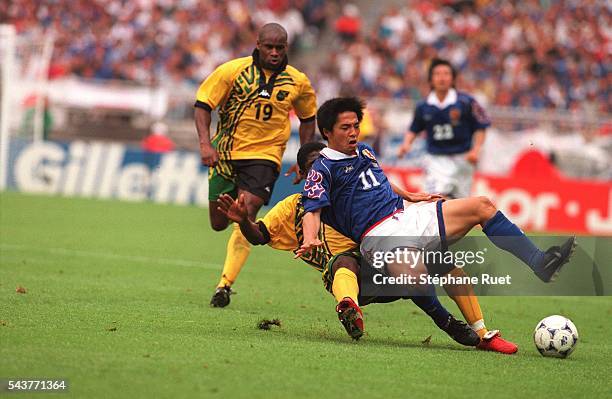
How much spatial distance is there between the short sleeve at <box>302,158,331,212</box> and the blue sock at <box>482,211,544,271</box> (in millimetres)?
1132

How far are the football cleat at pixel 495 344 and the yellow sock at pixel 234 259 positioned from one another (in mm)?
2740

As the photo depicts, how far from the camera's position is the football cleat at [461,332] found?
758 centimetres

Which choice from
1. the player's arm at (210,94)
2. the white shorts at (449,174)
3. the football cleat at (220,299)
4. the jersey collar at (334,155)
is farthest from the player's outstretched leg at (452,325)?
the white shorts at (449,174)

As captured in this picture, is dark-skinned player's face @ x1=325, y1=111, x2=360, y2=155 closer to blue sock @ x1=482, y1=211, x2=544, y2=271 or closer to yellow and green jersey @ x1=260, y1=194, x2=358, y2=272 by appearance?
yellow and green jersey @ x1=260, y1=194, x2=358, y2=272

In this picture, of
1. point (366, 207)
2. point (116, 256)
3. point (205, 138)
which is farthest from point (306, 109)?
point (116, 256)

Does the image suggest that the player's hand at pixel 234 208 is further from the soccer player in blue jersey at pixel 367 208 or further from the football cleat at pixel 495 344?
the football cleat at pixel 495 344

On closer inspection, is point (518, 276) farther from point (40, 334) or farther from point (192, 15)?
point (192, 15)

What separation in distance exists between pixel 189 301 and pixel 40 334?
272 cm

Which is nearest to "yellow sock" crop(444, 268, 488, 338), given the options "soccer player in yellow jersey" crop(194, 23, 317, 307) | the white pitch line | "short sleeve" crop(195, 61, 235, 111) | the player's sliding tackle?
the player's sliding tackle

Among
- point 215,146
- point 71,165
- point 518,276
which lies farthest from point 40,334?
point 71,165

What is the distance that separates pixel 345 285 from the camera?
7469 millimetres

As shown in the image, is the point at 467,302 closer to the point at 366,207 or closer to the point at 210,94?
the point at 366,207

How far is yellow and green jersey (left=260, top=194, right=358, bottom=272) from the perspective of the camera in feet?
26.2

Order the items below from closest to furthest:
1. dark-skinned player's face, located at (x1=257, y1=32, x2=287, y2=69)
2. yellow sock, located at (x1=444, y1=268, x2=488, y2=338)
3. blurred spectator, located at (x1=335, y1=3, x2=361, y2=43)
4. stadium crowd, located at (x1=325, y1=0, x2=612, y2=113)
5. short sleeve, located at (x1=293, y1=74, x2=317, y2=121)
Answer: yellow sock, located at (x1=444, y1=268, x2=488, y2=338) < dark-skinned player's face, located at (x1=257, y1=32, x2=287, y2=69) < short sleeve, located at (x1=293, y1=74, x2=317, y2=121) < stadium crowd, located at (x1=325, y1=0, x2=612, y2=113) < blurred spectator, located at (x1=335, y1=3, x2=361, y2=43)
